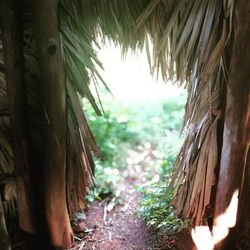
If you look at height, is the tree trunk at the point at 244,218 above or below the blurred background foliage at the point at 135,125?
below

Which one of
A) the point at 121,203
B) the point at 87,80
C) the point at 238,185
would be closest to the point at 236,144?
the point at 238,185

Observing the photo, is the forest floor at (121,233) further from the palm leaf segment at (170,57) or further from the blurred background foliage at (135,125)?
the blurred background foliage at (135,125)

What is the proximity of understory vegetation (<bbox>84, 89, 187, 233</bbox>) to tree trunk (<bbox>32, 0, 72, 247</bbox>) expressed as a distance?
3.50ft

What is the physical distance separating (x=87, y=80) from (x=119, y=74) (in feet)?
6.27

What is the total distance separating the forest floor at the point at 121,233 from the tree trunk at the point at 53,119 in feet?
0.83

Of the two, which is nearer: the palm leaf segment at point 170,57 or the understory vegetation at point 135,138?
the palm leaf segment at point 170,57

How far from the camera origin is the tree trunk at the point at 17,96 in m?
1.71

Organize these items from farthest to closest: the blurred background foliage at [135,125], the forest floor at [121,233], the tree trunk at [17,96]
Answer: the blurred background foliage at [135,125] < the forest floor at [121,233] < the tree trunk at [17,96]

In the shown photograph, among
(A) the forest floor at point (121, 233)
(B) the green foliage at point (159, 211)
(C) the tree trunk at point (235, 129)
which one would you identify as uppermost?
(C) the tree trunk at point (235, 129)

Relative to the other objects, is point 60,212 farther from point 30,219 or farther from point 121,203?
point 121,203

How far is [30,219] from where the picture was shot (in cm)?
208

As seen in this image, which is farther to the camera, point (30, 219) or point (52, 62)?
point (30, 219)

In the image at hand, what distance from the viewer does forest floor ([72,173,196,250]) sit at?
2195 millimetres

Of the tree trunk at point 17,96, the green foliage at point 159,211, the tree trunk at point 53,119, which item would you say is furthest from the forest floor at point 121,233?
the tree trunk at point 17,96
